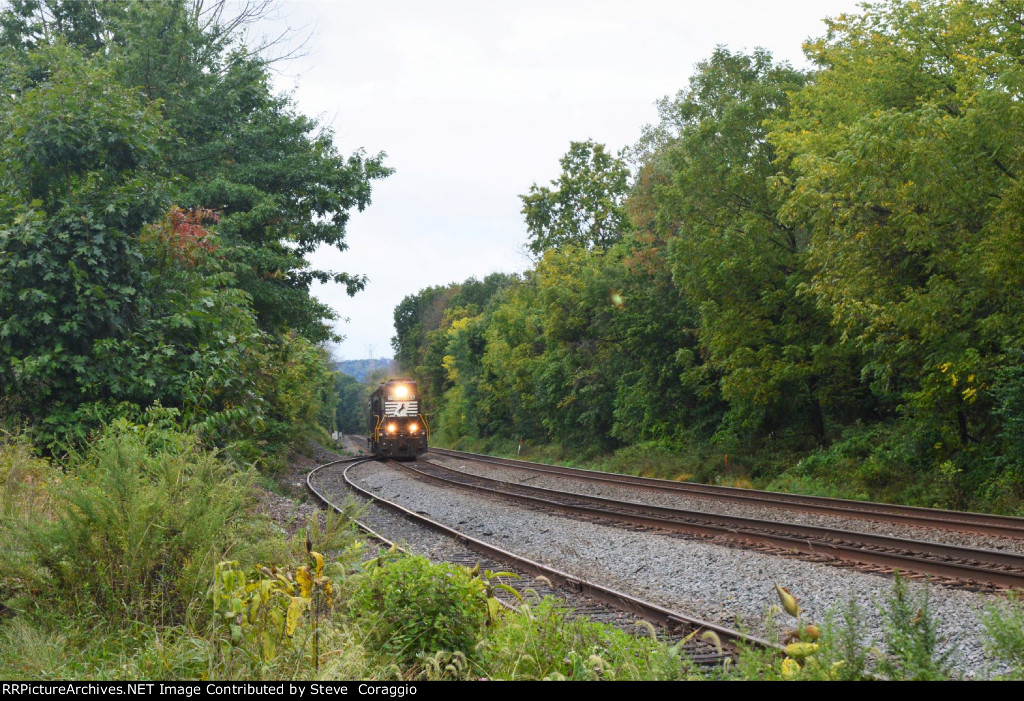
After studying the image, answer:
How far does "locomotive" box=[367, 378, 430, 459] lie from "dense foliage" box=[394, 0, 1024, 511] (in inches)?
269

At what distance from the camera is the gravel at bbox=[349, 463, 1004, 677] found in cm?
656

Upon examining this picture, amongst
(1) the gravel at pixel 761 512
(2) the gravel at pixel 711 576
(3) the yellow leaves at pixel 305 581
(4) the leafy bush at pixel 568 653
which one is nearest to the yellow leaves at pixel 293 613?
(3) the yellow leaves at pixel 305 581

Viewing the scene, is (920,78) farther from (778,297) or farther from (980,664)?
(980,664)

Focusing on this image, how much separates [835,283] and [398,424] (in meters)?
21.0

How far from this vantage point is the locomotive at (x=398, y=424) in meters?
33.9

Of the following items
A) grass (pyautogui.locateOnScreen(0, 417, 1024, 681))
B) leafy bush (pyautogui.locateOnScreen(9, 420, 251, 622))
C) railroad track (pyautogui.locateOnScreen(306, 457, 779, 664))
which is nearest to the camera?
grass (pyautogui.locateOnScreen(0, 417, 1024, 681))

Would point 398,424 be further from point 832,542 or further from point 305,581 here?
point 305,581

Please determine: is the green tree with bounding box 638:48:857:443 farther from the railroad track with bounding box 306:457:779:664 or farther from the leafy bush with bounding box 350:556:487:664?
the leafy bush with bounding box 350:556:487:664

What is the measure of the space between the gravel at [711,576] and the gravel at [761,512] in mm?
2436

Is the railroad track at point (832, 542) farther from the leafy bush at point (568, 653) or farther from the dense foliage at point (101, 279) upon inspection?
the dense foliage at point (101, 279)

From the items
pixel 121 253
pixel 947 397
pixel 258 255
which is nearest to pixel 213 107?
pixel 258 255

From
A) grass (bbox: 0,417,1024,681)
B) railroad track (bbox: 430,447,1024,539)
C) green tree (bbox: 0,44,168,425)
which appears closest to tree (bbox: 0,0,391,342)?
green tree (bbox: 0,44,168,425)

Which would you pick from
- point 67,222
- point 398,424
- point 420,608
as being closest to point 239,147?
point 67,222

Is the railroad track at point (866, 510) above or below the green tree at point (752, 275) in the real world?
below
